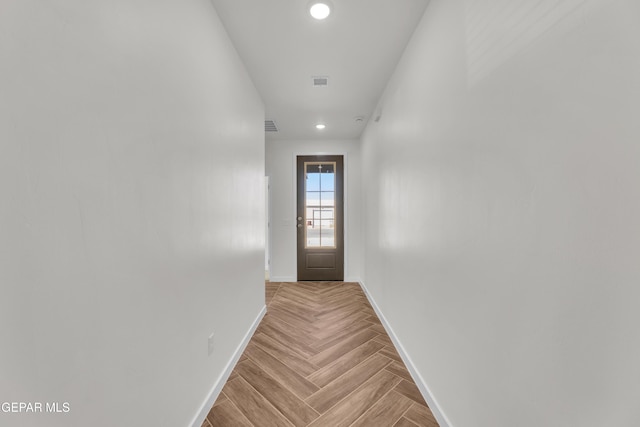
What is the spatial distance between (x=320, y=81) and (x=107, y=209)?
7.98 ft

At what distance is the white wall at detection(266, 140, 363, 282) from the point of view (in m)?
4.88

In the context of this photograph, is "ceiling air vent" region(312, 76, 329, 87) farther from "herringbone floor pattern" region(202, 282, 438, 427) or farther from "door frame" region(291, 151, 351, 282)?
"herringbone floor pattern" region(202, 282, 438, 427)

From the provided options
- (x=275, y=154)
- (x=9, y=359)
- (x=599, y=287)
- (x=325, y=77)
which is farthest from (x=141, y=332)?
(x=275, y=154)

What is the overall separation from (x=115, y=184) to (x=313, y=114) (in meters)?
3.09

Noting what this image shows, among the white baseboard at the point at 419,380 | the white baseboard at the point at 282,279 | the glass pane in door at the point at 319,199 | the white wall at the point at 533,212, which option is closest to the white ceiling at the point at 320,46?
the white wall at the point at 533,212

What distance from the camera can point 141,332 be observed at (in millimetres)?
1030

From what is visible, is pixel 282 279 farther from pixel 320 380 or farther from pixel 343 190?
pixel 320 380

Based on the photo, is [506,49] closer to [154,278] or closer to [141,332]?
[154,278]

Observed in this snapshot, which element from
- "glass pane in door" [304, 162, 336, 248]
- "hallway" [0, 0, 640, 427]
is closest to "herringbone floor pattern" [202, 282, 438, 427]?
"hallway" [0, 0, 640, 427]

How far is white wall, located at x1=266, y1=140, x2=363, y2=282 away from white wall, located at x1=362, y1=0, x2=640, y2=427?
3131 mm

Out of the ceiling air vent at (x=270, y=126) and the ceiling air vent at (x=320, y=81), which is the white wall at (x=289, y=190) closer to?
the ceiling air vent at (x=270, y=126)

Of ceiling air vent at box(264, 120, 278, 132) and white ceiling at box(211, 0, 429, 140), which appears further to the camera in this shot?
ceiling air vent at box(264, 120, 278, 132)

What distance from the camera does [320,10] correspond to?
1.76m

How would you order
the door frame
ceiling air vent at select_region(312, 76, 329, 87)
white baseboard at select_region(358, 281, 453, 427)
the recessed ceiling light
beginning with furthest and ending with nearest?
1. the door frame
2. ceiling air vent at select_region(312, 76, 329, 87)
3. the recessed ceiling light
4. white baseboard at select_region(358, 281, 453, 427)
